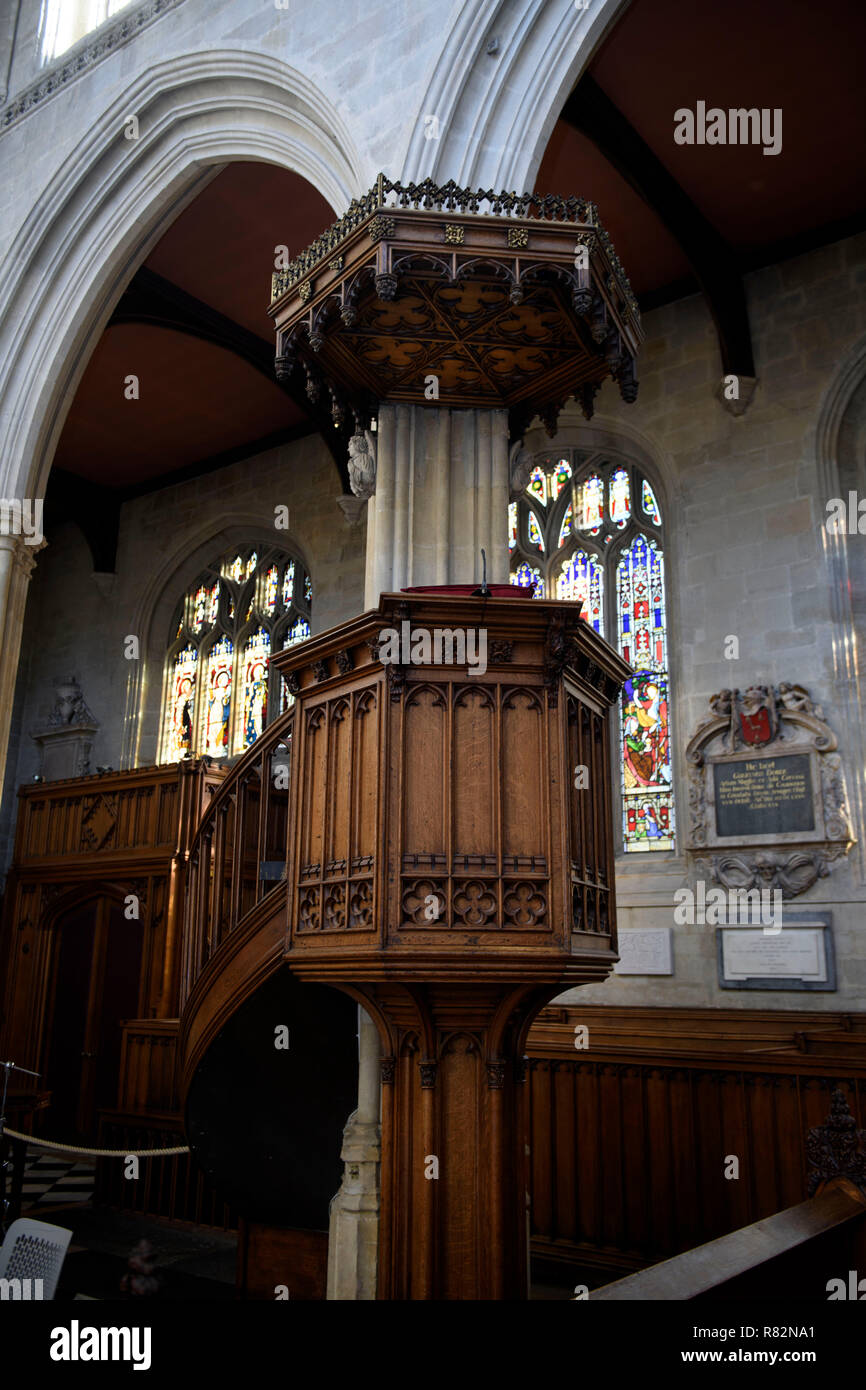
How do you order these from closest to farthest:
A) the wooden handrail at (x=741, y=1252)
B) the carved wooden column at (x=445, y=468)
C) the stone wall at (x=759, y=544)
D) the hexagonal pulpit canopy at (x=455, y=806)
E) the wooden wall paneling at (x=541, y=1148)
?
1. the wooden handrail at (x=741, y=1252)
2. the hexagonal pulpit canopy at (x=455, y=806)
3. the carved wooden column at (x=445, y=468)
4. the wooden wall paneling at (x=541, y=1148)
5. the stone wall at (x=759, y=544)

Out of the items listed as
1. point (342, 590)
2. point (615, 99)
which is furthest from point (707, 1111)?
point (342, 590)

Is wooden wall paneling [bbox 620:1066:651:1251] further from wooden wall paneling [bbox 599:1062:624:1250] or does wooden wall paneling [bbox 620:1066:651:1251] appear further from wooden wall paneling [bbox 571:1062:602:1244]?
wooden wall paneling [bbox 571:1062:602:1244]

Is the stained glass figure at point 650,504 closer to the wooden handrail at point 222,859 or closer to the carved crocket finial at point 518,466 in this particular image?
the carved crocket finial at point 518,466

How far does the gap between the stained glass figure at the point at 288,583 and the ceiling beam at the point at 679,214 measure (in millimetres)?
5190

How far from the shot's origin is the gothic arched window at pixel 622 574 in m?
8.51

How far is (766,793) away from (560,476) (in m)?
3.71

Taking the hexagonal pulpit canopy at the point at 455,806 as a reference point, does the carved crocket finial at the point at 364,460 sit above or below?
above

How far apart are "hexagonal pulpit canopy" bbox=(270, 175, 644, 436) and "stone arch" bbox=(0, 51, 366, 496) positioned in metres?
2.90

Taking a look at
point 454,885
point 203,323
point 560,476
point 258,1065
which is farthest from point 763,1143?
point 203,323

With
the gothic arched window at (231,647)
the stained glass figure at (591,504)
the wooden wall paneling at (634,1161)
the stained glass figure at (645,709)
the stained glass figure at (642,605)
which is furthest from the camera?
the gothic arched window at (231,647)

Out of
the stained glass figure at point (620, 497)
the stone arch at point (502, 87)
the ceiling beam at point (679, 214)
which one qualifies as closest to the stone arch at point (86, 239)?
the stone arch at point (502, 87)

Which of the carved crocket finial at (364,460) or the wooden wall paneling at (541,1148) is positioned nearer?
the wooden wall paneling at (541,1148)

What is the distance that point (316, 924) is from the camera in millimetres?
3285

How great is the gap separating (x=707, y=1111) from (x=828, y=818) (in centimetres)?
310
